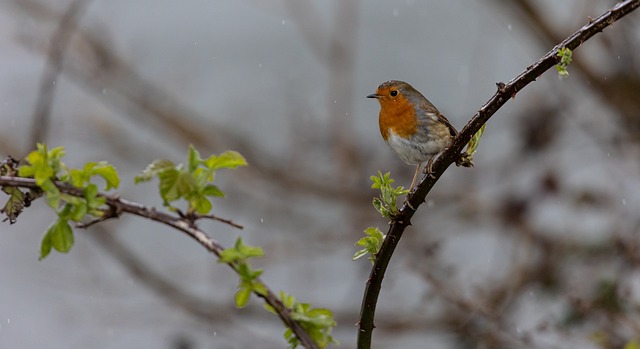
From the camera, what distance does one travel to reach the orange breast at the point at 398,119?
5.80ft

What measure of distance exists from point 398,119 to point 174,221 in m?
0.79

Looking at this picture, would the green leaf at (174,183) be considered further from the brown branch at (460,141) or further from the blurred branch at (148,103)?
the blurred branch at (148,103)

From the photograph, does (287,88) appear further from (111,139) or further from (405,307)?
(405,307)

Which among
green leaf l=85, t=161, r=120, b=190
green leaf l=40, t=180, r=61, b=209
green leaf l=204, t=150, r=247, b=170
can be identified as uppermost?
green leaf l=204, t=150, r=247, b=170

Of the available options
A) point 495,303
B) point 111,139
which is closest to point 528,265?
point 495,303

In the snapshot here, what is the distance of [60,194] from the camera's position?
111cm

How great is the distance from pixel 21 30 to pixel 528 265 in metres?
3.57

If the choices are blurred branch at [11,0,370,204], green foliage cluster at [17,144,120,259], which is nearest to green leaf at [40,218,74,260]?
green foliage cluster at [17,144,120,259]

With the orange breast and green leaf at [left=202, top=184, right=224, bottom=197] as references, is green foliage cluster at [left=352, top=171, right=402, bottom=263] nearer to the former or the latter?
green leaf at [left=202, top=184, right=224, bottom=197]

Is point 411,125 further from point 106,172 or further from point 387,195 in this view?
point 106,172

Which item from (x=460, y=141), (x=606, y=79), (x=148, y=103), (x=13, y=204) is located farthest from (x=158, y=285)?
(x=460, y=141)

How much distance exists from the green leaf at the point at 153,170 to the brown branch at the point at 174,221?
0.12ft

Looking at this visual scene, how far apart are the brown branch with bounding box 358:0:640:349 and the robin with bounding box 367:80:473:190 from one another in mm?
502

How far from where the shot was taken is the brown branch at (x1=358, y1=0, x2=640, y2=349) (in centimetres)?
107
